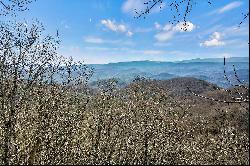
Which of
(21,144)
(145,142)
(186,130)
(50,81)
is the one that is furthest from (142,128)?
(21,144)

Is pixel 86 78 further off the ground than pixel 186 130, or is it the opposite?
pixel 86 78

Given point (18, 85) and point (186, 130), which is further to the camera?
point (186, 130)

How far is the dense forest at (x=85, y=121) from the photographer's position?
1672 cm

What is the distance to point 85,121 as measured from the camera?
24938mm

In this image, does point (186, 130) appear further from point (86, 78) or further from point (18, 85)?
point (18, 85)

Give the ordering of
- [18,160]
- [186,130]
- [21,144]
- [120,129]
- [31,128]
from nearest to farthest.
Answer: [18,160], [21,144], [31,128], [120,129], [186,130]

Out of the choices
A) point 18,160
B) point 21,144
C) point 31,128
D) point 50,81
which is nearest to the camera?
point 18,160

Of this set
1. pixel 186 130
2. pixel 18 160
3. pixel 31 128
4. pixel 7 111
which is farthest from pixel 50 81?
pixel 186 130

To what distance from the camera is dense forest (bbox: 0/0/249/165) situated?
16719mm

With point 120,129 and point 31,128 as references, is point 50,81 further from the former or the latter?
point 120,129

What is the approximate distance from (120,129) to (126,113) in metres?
1.80

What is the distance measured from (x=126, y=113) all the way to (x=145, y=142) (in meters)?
3.18

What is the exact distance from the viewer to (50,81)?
20578 millimetres

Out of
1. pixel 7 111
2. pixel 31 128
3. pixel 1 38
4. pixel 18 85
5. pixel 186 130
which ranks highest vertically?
pixel 1 38
